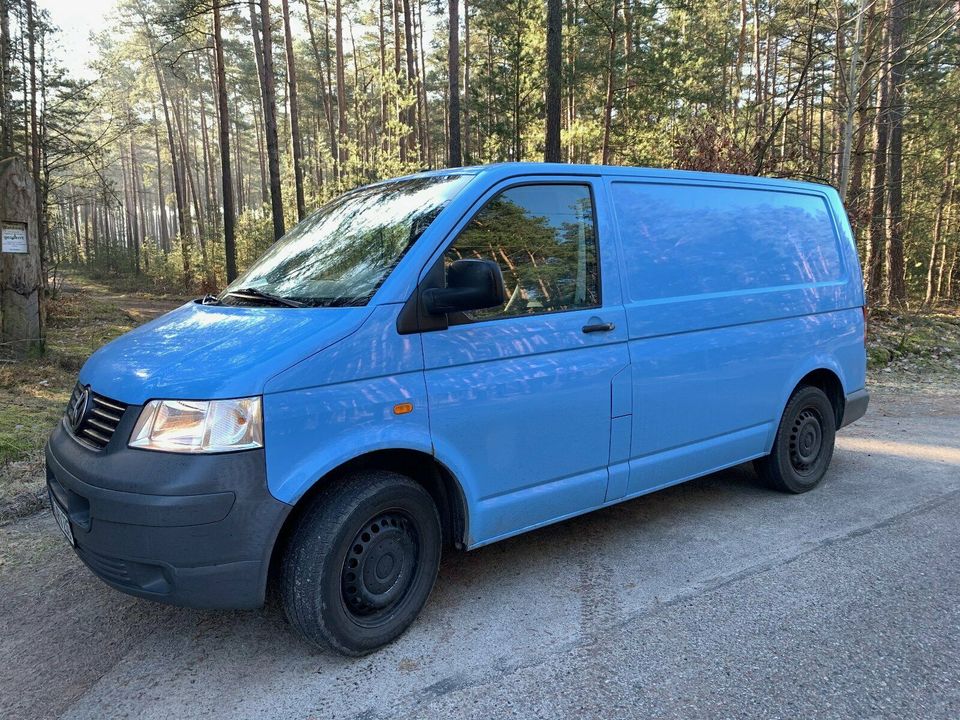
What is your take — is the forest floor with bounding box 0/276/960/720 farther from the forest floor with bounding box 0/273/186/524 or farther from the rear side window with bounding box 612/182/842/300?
the rear side window with bounding box 612/182/842/300

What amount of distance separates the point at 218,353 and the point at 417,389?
827 mm

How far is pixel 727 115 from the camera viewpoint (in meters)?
22.3

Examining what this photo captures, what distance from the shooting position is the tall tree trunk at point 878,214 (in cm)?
1520

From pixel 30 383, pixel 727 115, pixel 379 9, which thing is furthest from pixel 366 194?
pixel 379 9

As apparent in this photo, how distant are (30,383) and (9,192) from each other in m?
2.23

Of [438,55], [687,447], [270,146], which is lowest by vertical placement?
[687,447]

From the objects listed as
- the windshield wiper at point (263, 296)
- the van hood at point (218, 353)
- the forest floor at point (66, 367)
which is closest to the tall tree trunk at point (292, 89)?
the forest floor at point (66, 367)

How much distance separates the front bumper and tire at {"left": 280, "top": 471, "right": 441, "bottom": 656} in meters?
0.16

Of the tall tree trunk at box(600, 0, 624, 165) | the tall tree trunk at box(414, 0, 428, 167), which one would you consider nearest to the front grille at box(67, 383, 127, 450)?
the tall tree trunk at box(600, 0, 624, 165)

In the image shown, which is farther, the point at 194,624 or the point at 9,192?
the point at 9,192

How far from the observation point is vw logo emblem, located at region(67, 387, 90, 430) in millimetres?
2801

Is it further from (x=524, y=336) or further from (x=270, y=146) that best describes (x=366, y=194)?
(x=270, y=146)

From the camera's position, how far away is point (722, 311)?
401cm

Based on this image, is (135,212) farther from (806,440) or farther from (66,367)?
(806,440)
